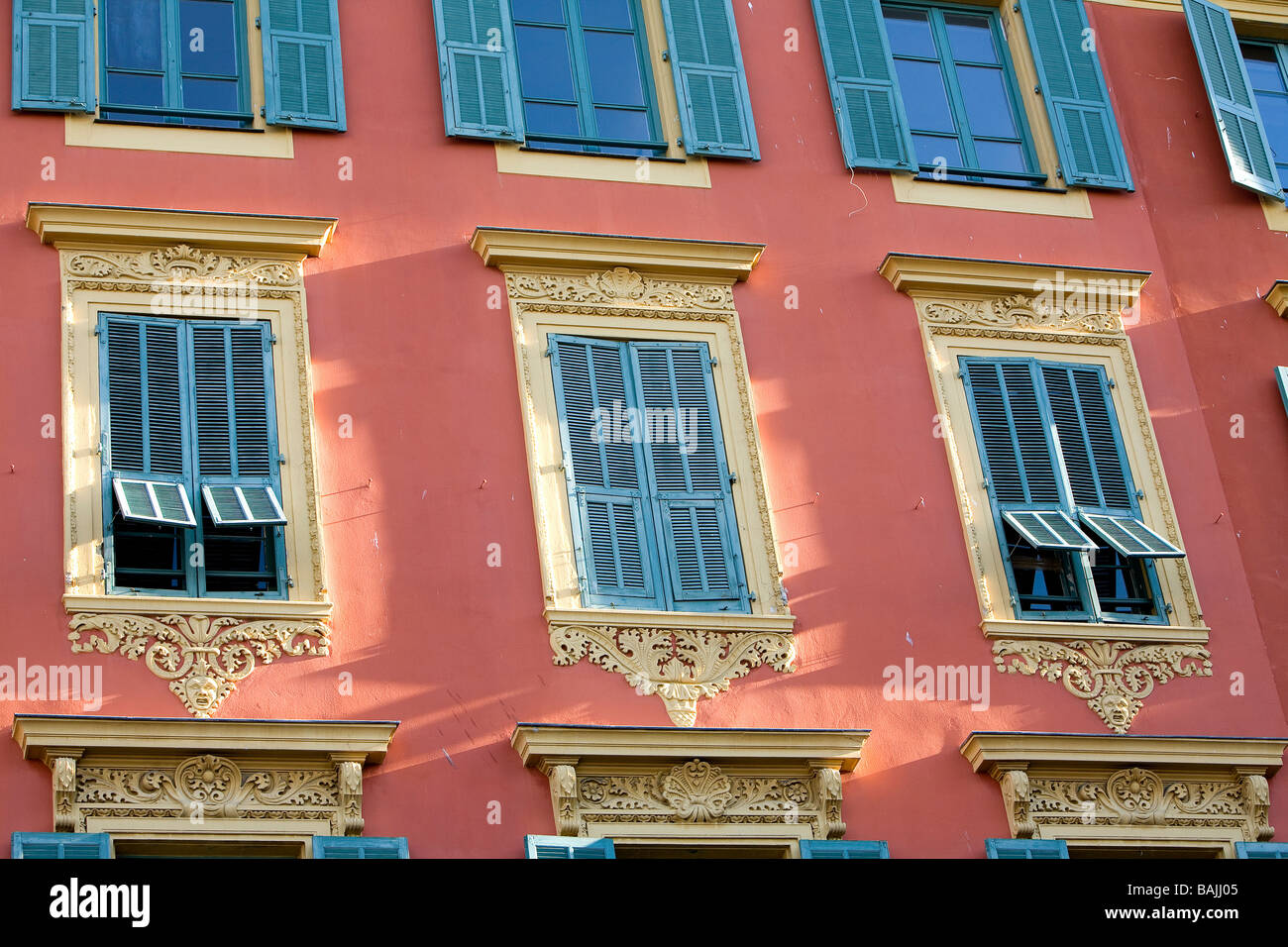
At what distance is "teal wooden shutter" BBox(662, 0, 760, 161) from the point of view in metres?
15.0

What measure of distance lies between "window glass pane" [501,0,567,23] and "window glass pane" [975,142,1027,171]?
3.25m

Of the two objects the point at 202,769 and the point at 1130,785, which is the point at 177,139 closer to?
the point at 202,769

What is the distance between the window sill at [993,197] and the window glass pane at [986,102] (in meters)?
0.68

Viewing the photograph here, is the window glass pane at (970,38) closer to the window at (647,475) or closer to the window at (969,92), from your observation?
the window at (969,92)

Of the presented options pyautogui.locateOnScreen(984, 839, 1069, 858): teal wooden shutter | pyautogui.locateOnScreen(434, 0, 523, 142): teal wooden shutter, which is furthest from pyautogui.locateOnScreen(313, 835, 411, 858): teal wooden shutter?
pyautogui.locateOnScreen(434, 0, 523, 142): teal wooden shutter

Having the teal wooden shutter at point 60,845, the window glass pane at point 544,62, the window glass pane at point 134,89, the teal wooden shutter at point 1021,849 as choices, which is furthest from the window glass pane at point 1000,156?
the teal wooden shutter at point 60,845

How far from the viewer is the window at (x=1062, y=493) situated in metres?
13.8

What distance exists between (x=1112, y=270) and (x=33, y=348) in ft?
24.2

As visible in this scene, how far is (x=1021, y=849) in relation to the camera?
12.7 m

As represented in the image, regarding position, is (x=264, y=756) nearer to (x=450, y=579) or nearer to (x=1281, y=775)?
(x=450, y=579)

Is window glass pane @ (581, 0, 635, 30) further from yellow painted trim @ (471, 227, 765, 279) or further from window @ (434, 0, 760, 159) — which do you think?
yellow painted trim @ (471, 227, 765, 279)

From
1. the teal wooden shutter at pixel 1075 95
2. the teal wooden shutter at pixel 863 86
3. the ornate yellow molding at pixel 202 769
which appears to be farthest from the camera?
the teal wooden shutter at pixel 1075 95

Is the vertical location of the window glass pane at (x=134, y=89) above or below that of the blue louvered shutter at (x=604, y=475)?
above
